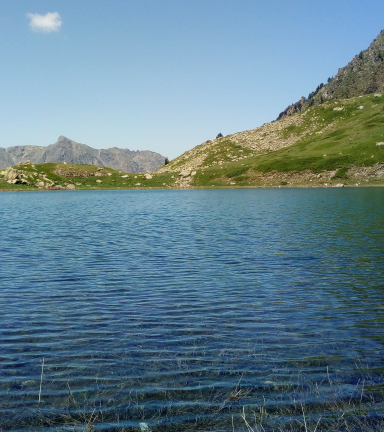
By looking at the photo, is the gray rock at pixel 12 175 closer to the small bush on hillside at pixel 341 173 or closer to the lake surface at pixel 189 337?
the small bush on hillside at pixel 341 173

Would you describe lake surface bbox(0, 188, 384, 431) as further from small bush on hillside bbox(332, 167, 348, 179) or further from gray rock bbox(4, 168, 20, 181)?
gray rock bbox(4, 168, 20, 181)

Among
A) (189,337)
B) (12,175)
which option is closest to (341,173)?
(12,175)

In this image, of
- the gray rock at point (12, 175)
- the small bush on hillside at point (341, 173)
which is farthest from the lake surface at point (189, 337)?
the gray rock at point (12, 175)

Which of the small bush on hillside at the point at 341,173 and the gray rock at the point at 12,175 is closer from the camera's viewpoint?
the small bush on hillside at the point at 341,173

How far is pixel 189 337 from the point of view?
554 inches

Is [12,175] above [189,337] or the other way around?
above

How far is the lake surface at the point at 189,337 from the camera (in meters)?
9.49

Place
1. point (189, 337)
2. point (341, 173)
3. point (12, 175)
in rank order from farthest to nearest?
point (12, 175), point (341, 173), point (189, 337)

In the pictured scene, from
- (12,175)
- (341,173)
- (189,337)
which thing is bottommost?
(189,337)

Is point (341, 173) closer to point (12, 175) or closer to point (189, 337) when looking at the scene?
point (12, 175)

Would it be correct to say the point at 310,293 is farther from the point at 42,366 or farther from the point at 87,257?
the point at 87,257

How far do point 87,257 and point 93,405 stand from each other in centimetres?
2150

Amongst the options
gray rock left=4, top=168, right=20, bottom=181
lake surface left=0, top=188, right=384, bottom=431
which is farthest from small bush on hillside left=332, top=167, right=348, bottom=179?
gray rock left=4, top=168, right=20, bottom=181

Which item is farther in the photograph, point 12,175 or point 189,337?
point 12,175
